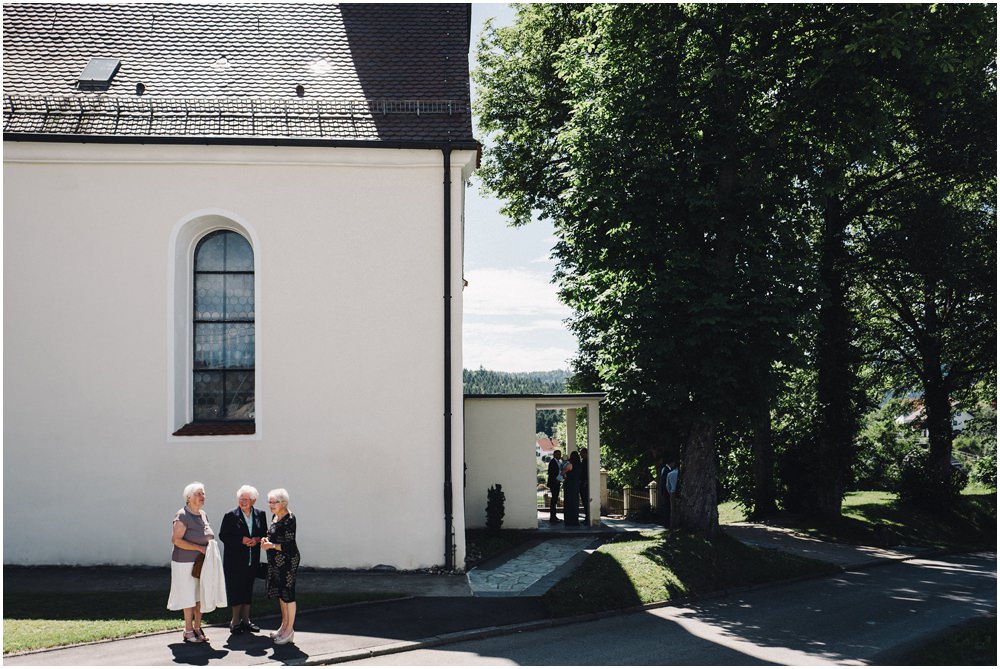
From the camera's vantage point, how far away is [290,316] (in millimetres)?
13883

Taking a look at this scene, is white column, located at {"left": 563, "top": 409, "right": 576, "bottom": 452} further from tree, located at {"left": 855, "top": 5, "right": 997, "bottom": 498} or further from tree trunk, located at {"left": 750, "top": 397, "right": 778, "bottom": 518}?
tree, located at {"left": 855, "top": 5, "right": 997, "bottom": 498}

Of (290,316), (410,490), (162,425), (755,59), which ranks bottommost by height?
(410,490)

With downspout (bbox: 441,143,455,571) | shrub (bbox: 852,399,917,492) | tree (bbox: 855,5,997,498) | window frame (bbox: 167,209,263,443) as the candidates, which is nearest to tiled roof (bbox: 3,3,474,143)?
downspout (bbox: 441,143,455,571)

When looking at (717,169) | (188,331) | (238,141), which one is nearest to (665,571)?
(717,169)

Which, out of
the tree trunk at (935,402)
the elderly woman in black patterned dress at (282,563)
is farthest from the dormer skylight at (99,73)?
the tree trunk at (935,402)

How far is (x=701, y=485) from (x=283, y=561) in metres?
9.74

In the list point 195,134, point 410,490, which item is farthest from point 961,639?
point 195,134

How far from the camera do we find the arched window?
14.4 metres

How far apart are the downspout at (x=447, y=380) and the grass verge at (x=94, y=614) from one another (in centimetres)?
206

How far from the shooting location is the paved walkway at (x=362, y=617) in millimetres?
8852

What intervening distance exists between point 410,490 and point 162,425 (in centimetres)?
432

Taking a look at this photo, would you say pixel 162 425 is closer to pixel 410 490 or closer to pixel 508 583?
pixel 410 490

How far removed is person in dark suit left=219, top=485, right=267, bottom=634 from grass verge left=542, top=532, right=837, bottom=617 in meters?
4.13

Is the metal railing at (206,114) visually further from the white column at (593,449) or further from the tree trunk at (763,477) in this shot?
the tree trunk at (763,477)
